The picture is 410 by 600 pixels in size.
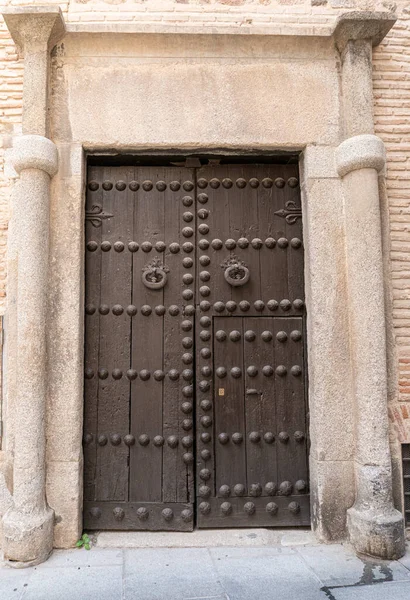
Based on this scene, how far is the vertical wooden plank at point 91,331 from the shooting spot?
294cm

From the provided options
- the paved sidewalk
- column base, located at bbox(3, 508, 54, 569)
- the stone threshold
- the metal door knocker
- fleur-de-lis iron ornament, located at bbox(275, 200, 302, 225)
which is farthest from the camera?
fleur-de-lis iron ornament, located at bbox(275, 200, 302, 225)

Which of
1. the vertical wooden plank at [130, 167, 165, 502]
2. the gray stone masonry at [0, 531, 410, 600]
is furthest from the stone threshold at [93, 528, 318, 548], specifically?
the vertical wooden plank at [130, 167, 165, 502]

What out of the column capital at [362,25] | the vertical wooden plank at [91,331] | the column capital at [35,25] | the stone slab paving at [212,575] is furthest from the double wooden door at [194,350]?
the column capital at [362,25]

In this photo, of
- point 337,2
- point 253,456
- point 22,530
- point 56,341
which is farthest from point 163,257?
point 337,2

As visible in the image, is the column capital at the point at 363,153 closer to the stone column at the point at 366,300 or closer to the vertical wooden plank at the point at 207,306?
the stone column at the point at 366,300

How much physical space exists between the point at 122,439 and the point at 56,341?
75cm

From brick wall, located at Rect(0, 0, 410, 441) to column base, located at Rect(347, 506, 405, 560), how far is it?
68 centimetres

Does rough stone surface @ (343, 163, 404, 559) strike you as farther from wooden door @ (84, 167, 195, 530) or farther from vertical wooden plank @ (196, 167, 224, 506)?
wooden door @ (84, 167, 195, 530)

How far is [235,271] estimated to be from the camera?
121 inches

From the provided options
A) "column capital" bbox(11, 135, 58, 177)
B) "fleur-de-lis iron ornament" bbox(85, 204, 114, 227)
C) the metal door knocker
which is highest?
"column capital" bbox(11, 135, 58, 177)

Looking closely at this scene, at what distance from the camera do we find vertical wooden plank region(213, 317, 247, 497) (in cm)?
296

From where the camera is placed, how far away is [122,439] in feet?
9.72

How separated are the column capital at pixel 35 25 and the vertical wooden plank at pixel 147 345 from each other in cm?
95

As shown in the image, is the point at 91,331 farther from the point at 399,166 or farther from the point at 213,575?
the point at 399,166
